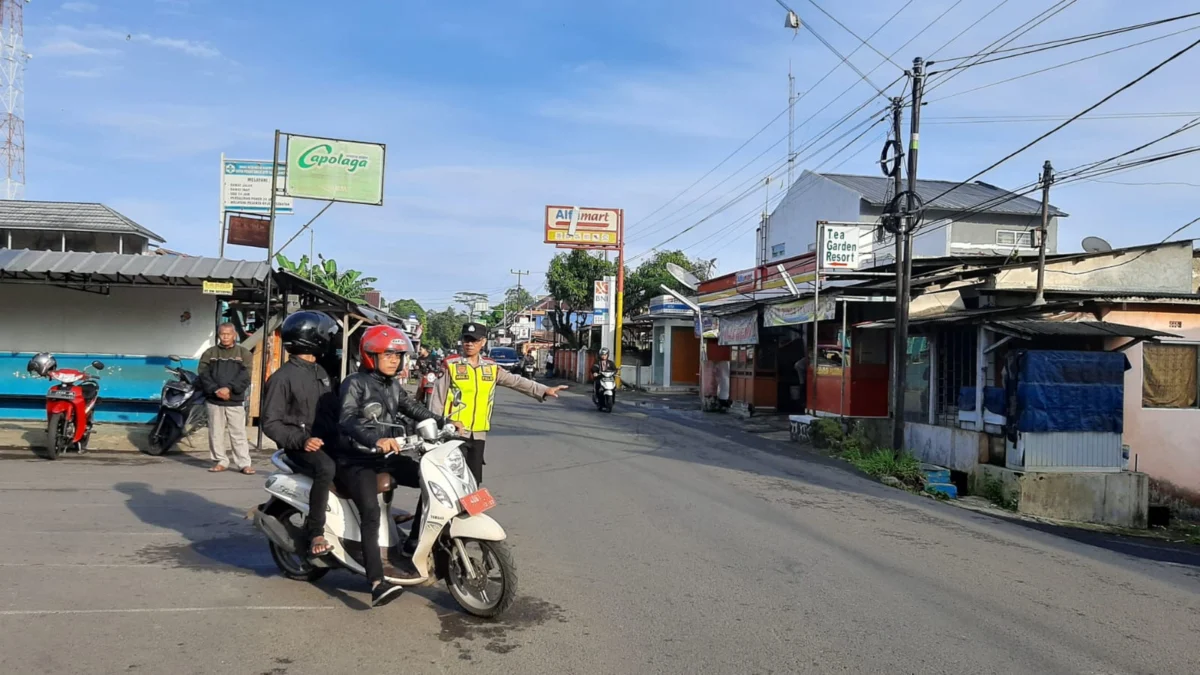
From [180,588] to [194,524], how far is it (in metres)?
2.09

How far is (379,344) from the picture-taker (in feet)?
17.6

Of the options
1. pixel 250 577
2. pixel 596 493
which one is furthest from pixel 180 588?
pixel 596 493

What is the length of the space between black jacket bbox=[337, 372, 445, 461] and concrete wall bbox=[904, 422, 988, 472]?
9.78m

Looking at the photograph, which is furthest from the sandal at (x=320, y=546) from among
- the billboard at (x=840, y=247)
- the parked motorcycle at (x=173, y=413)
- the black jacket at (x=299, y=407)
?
the billboard at (x=840, y=247)

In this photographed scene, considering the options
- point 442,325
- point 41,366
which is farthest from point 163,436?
point 442,325

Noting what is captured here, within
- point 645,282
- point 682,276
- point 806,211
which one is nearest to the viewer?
point 682,276

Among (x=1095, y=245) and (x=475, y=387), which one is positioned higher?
(x=1095, y=245)

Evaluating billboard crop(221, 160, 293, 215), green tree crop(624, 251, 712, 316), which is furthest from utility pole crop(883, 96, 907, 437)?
green tree crop(624, 251, 712, 316)

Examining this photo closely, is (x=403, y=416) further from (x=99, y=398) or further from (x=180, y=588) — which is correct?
(x=99, y=398)

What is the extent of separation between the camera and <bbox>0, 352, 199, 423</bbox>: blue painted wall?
13.4 m

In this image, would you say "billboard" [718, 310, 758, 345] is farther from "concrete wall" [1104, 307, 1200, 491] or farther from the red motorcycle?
the red motorcycle

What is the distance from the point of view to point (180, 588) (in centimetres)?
556

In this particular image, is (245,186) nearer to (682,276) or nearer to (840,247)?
(840,247)

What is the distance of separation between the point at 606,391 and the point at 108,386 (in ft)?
39.2
